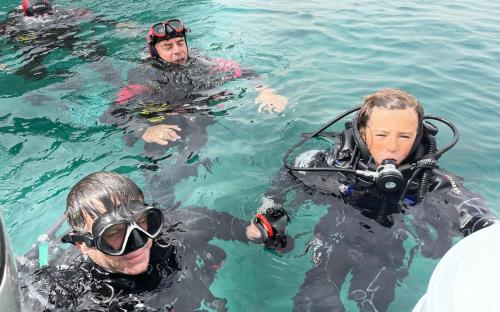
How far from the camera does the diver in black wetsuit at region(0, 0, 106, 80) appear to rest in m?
6.87

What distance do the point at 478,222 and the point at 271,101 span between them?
10.1 feet

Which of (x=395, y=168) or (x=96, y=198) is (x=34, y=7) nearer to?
(x=96, y=198)

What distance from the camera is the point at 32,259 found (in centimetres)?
289

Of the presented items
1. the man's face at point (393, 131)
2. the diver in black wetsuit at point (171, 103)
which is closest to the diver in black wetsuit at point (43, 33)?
the diver in black wetsuit at point (171, 103)

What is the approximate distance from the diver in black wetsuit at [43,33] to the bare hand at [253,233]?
489 centimetres

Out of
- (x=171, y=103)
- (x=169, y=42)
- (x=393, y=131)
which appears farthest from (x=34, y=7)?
(x=393, y=131)

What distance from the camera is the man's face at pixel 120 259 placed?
2.35 meters

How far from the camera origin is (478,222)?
8.82ft

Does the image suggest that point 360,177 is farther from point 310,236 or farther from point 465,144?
point 465,144

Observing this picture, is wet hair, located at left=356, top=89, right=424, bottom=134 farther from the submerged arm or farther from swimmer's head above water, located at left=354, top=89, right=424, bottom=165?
the submerged arm

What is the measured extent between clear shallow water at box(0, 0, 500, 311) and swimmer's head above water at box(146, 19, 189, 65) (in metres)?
0.83

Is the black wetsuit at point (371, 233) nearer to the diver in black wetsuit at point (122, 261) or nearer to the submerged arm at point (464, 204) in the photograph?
the submerged arm at point (464, 204)

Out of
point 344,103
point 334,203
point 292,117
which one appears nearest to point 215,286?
point 334,203

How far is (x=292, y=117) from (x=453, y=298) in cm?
411
